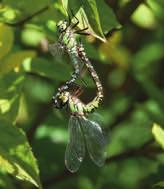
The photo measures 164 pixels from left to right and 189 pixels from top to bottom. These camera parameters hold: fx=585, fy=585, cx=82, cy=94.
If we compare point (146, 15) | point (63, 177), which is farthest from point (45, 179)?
point (146, 15)

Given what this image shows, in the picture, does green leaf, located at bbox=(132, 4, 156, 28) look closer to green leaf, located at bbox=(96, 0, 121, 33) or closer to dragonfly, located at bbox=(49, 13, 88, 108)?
dragonfly, located at bbox=(49, 13, 88, 108)

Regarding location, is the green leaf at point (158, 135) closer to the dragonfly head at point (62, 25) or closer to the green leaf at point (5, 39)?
the dragonfly head at point (62, 25)

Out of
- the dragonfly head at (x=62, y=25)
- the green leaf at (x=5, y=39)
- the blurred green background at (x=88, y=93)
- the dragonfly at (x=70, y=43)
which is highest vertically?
the dragonfly head at (x=62, y=25)

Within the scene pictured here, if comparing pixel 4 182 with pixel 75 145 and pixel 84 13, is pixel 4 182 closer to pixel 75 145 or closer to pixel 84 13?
pixel 75 145

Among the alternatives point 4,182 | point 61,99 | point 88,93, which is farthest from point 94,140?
point 88,93

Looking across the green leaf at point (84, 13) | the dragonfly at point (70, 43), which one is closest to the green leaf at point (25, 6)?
the dragonfly at point (70, 43)

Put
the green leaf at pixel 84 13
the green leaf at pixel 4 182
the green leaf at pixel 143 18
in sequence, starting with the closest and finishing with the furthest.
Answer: the green leaf at pixel 84 13 → the green leaf at pixel 4 182 → the green leaf at pixel 143 18

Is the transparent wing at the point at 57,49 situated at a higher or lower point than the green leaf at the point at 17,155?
higher
